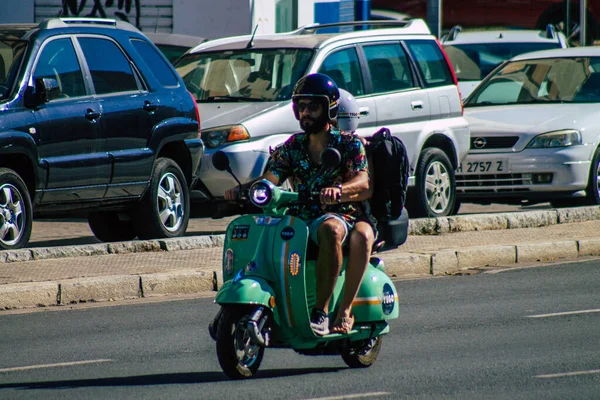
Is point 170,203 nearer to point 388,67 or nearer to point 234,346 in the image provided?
point 388,67

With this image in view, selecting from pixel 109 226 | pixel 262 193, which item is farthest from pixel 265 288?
pixel 109 226

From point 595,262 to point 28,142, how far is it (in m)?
5.16

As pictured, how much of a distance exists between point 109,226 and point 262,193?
6.12 m

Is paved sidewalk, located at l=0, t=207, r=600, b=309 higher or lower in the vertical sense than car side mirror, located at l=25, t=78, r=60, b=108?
lower

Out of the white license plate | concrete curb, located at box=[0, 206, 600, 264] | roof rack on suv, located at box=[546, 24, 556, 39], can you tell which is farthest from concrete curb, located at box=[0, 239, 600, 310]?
roof rack on suv, located at box=[546, 24, 556, 39]

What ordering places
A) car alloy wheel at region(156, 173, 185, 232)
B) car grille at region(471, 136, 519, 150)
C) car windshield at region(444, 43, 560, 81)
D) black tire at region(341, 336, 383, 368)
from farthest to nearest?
car windshield at region(444, 43, 560, 81) → car grille at region(471, 136, 519, 150) → car alloy wheel at region(156, 173, 185, 232) → black tire at region(341, 336, 383, 368)

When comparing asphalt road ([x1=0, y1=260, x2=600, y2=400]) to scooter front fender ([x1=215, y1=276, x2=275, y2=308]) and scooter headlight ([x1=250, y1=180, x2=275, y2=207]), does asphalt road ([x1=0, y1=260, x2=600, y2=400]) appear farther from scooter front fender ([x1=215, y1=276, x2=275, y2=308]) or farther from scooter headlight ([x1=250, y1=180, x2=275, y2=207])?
scooter headlight ([x1=250, y1=180, x2=275, y2=207])

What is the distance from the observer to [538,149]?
14039 millimetres

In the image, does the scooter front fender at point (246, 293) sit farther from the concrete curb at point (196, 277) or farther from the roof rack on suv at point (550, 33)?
the roof rack on suv at point (550, 33)

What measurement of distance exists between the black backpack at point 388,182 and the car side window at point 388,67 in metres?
6.41

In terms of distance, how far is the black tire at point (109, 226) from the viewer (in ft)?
39.9

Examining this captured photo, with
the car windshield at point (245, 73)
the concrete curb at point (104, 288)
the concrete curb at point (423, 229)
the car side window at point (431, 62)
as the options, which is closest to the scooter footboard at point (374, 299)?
the concrete curb at point (104, 288)

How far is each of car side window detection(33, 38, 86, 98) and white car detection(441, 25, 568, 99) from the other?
33.1ft

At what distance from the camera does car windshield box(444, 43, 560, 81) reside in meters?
20.1
